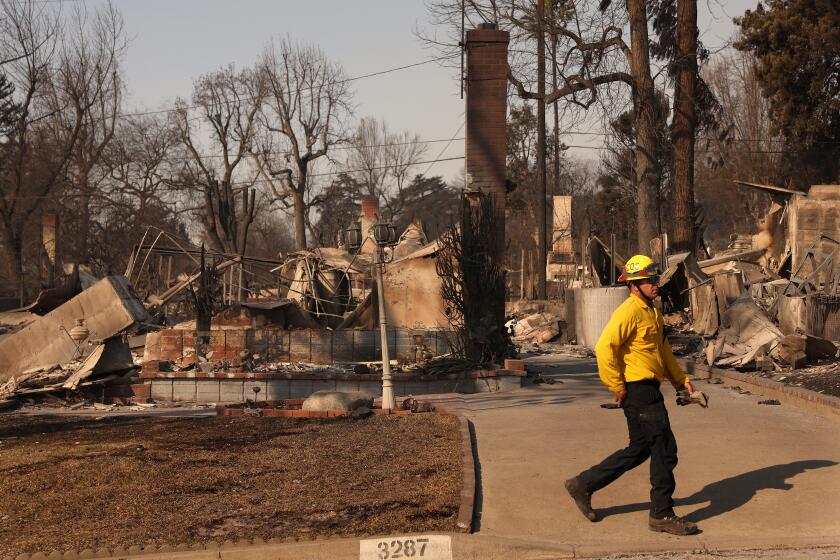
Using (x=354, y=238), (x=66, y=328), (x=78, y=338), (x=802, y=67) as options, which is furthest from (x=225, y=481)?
(x=802, y=67)

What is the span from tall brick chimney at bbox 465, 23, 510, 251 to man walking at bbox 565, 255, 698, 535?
8.98m

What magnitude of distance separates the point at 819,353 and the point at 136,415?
9423 millimetres

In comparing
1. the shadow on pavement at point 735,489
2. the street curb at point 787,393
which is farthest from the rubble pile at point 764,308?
the shadow on pavement at point 735,489

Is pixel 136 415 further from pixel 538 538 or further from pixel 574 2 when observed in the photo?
pixel 574 2

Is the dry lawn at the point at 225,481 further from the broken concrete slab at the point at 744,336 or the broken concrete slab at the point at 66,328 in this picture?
the broken concrete slab at the point at 744,336

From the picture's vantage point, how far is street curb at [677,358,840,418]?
1017cm

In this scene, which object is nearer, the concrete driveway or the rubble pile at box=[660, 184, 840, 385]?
the concrete driveway

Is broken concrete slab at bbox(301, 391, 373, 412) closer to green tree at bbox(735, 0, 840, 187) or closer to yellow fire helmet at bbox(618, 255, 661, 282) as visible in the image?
yellow fire helmet at bbox(618, 255, 661, 282)

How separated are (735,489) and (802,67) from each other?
27.4 meters

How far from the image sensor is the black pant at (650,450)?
6.16 m

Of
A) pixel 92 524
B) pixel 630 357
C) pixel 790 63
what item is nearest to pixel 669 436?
pixel 630 357

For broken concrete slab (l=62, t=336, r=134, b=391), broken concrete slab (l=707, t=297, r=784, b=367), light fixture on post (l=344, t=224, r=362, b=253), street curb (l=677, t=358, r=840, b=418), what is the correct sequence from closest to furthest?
1. street curb (l=677, t=358, r=840, b=418)
2. light fixture on post (l=344, t=224, r=362, b=253)
3. broken concrete slab (l=62, t=336, r=134, b=391)
4. broken concrete slab (l=707, t=297, r=784, b=367)

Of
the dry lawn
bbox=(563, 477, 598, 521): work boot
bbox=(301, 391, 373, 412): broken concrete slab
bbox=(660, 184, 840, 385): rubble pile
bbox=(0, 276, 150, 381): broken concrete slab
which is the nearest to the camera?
the dry lawn

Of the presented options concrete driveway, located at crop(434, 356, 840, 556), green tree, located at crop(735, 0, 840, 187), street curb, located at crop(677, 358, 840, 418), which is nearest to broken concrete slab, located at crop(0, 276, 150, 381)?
concrete driveway, located at crop(434, 356, 840, 556)
